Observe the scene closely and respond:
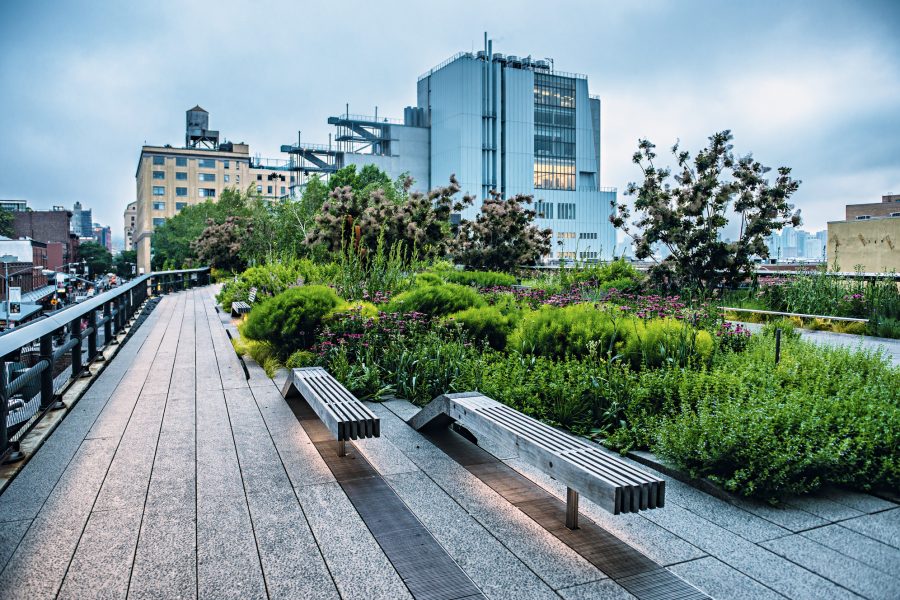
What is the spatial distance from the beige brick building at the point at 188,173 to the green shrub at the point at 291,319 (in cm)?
9265

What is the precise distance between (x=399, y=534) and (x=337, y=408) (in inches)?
48.5

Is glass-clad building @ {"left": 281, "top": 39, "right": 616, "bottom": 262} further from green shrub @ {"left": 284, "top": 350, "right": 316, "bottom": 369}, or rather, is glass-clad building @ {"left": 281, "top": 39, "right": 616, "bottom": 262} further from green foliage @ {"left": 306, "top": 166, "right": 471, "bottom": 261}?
green shrub @ {"left": 284, "top": 350, "right": 316, "bottom": 369}

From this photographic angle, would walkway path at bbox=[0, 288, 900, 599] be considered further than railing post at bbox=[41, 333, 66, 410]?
No

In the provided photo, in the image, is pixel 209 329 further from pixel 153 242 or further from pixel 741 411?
pixel 153 242

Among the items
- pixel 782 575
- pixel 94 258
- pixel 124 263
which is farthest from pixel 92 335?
pixel 124 263

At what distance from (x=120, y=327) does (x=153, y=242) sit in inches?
3018

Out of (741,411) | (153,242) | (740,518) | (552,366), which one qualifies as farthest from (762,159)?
(153,242)

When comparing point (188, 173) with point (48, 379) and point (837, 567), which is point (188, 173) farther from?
point (837, 567)

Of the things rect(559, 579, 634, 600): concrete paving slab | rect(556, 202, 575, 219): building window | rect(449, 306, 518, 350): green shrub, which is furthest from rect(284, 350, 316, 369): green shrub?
rect(556, 202, 575, 219): building window

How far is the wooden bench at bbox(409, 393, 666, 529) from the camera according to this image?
255 cm

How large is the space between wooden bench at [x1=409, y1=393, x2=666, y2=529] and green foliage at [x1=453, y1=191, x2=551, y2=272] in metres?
15.8

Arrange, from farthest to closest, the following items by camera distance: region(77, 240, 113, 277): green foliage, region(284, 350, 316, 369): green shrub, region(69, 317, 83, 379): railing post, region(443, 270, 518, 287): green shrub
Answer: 1. region(77, 240, 113, 277): green foliage
2. region(443, 270, 518, 287): green shrub
3. region(284, 350, 316, 369): green shrub
4. region(69, 317, 83, 379): railing post

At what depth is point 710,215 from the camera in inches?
517

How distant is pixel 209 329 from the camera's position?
11.2m
